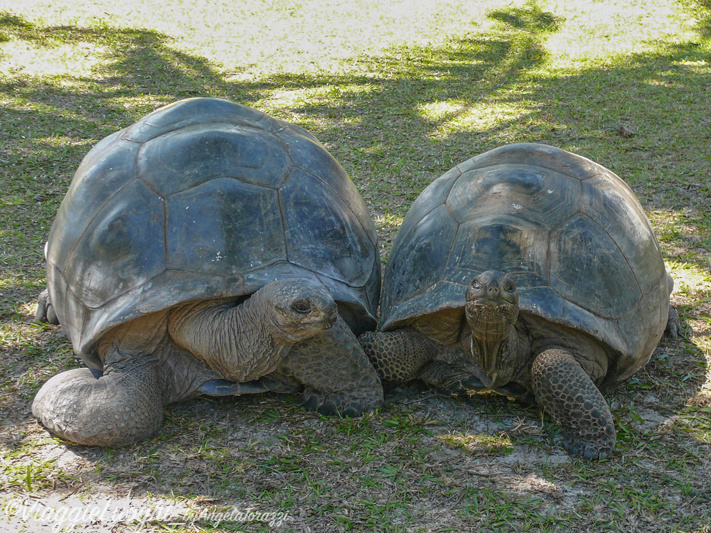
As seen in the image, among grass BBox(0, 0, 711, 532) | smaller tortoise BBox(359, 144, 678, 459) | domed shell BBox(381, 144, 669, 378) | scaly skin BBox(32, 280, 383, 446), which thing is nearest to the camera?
grass BBox(0, 0, 711, 532)

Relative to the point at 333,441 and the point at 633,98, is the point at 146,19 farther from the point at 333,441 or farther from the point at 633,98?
the point at 333,441

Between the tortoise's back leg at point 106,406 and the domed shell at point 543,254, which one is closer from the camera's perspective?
the tortoise's back leg at point 106,406

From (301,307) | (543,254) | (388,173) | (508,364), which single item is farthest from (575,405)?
(388,173)

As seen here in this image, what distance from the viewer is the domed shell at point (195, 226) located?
9.34 ft

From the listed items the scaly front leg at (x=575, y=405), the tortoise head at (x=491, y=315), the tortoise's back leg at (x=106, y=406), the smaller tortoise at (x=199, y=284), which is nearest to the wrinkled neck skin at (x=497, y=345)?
the tortoise head at (x=491, y=315)

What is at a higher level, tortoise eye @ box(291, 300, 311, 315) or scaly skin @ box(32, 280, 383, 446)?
tortoise eye @ box(291, 300, 311, 315)

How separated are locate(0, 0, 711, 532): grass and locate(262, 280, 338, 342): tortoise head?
525mm

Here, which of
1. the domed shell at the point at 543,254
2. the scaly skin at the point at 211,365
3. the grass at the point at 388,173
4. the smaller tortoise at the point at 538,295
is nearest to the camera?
the grass at the point at 388,173

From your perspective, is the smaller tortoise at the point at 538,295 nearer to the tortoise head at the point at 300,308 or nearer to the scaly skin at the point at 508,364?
the scaly skin at the point at 508,364

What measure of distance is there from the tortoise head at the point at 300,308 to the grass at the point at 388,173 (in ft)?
1.72

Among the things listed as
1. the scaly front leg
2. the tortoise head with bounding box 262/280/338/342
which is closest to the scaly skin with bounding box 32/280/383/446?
the tortoise head with bounding box 262/280/338/342

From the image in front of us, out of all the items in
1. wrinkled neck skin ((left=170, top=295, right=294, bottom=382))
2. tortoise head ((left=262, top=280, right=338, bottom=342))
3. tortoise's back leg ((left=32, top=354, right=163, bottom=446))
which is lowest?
tortoise's back leg ((left=32, top=354, right=163, bottom=446))

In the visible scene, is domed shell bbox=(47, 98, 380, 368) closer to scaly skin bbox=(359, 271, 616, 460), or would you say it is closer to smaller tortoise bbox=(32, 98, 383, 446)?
smaller tortoise bbox=(32, 98, 383, 446)

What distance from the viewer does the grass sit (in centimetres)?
254
